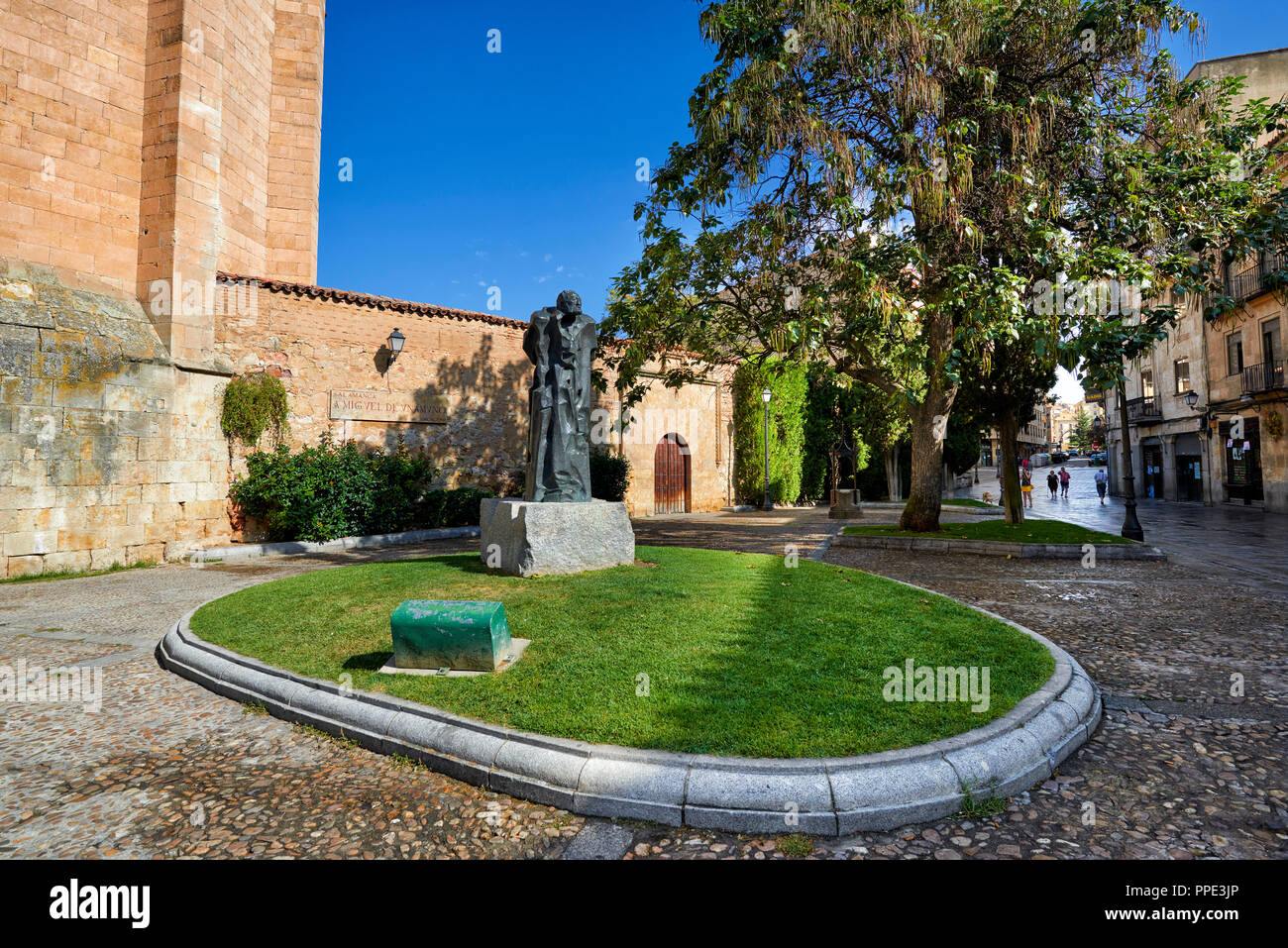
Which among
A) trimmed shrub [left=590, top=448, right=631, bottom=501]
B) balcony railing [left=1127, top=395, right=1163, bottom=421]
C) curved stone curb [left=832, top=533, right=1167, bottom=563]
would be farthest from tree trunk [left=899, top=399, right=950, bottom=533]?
balcony railing [left=1127, top=395, right=1163, bottom=421]

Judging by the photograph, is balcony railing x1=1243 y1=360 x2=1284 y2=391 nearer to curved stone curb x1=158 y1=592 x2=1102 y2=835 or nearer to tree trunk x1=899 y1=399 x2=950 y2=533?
tree trunk x1=899 y1=399 x2=950 y2=533

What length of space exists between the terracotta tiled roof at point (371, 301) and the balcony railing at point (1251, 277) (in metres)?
23.6

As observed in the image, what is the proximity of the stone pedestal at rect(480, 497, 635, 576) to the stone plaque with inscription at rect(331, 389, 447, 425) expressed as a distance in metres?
8.70

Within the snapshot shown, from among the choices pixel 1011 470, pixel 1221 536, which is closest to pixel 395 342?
pixel 1011 470

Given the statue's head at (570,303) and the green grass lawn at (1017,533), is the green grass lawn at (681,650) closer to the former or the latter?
the statue's head at (570,303)

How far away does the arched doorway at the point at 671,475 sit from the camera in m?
22.4

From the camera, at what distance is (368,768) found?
3.41 metres

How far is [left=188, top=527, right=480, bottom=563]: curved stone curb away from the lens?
11.8 metres

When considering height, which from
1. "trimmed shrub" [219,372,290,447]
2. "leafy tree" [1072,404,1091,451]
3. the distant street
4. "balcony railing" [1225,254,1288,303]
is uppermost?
"leafy tree" [1072,404,1091,451]

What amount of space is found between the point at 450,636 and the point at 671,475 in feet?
61.8

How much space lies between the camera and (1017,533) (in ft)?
41.2

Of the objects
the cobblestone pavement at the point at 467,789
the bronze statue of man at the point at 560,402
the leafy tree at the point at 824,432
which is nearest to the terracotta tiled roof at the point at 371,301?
the bronze statue of man at the point at 560,402
